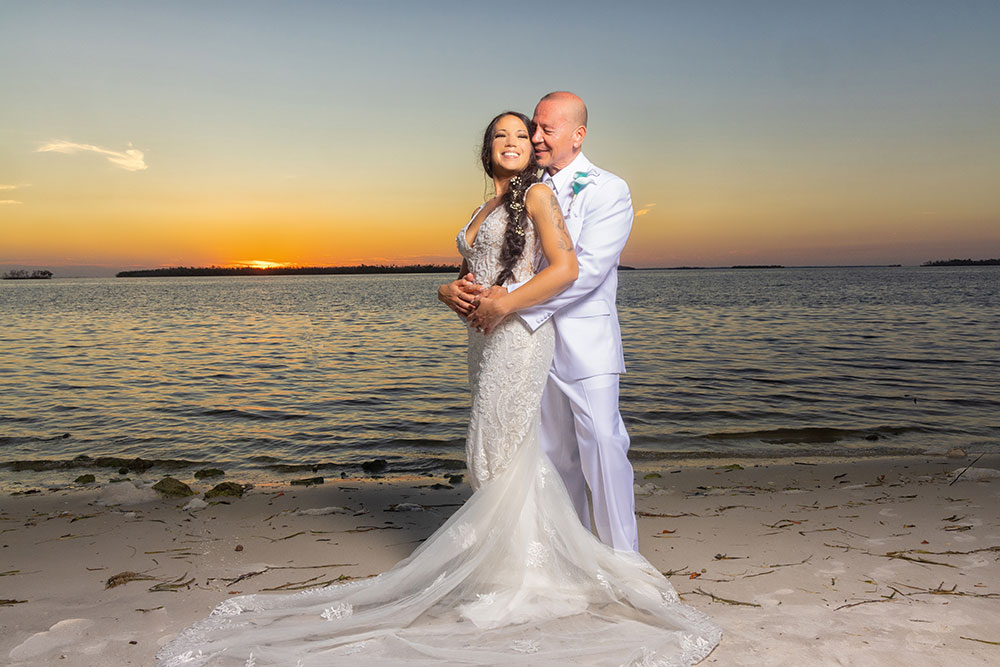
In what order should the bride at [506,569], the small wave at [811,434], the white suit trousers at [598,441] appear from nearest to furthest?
the bride at [506,569] < the white suit trousers at [598,441] < the small wave at [811,434]

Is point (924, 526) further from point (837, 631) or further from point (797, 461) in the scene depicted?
point (797, 461)

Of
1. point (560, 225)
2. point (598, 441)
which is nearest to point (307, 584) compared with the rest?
point (598, 441)

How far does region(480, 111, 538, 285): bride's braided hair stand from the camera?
3236mm

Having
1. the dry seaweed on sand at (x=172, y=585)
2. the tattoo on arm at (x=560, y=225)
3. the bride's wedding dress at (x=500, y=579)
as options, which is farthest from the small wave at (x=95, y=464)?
the tattoo on arm at (x=560, y=225)

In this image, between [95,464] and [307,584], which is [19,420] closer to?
[95,464]

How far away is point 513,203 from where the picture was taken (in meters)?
3.25

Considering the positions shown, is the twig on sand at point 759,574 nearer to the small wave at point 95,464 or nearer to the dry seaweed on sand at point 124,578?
the dry seaweed on sand at point 124,578

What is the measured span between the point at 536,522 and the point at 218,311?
1547 inches

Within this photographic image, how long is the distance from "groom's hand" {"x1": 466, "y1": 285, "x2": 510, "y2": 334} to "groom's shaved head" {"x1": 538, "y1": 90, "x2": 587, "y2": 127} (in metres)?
0.87

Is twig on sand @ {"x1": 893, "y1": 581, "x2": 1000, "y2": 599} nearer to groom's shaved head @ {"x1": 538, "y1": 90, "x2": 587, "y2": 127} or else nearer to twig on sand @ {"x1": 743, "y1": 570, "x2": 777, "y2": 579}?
twig on sand @ {"x1": 743, "y1": 570, "x2": 777, "y2": 579}

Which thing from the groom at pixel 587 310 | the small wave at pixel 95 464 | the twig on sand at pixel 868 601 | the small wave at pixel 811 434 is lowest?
the small wave at pixel 95 464

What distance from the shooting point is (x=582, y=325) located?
345cm

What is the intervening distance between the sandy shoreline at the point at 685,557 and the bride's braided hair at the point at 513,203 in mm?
1899

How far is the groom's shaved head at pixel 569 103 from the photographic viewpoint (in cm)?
333
